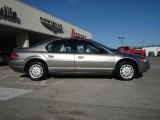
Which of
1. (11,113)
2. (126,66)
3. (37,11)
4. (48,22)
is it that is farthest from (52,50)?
(48,22)

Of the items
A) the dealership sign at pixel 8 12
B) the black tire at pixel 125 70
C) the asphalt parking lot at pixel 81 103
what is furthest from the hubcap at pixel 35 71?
the dealership sign at pixel 8 12

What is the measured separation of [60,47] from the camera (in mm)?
7508

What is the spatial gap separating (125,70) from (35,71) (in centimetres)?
316

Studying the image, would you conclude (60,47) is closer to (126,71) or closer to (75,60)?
(75,60)

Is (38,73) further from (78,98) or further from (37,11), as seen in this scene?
(37,11)

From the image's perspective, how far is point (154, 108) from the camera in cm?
396

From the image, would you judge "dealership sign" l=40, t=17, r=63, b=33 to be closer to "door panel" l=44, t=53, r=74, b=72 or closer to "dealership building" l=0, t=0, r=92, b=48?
"dealership building" l=0, t=0, r=92, b=48

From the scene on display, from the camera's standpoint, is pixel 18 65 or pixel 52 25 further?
pixel 52 25

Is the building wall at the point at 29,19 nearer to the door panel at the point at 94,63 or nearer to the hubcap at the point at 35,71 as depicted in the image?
the hubcap at the point at 35,71

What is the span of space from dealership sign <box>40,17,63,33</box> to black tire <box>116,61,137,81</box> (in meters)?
18.9

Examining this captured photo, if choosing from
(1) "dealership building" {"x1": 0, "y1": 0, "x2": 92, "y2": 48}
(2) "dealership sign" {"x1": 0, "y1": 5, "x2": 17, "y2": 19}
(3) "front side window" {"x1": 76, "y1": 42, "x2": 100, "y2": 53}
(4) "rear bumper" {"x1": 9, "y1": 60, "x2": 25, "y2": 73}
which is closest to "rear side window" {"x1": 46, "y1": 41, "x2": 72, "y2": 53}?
(3) "front side window" {"x1": 76, "y1": 42, "x2": 100, "y2": 53}

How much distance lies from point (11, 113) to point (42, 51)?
154 inches

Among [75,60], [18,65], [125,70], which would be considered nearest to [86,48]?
[75,60]

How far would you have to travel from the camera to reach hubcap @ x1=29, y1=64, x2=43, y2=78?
7477 mm
